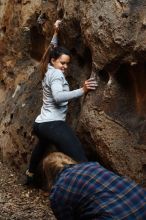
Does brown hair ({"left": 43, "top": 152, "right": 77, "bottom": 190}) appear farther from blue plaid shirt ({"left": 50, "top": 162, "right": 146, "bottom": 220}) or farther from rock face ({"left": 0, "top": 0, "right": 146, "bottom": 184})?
rock face ({"left": 0, "top": 0, "right": 146, "bottom": 184})

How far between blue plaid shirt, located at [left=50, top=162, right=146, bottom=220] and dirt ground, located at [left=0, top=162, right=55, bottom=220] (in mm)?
2619

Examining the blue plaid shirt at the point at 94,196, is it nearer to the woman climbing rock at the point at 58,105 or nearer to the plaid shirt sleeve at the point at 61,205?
the plaid shirt sleeve at the point at 61,205

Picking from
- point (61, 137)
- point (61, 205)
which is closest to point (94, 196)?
point (61, 205)

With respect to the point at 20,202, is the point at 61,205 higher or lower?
higher

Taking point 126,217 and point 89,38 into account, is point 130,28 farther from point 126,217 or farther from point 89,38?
point 126,217

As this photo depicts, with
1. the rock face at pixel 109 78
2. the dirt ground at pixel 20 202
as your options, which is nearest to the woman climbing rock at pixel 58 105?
the rock face at pixel 109 78

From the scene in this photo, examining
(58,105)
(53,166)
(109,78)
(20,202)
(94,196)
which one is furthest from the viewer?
(20,202)

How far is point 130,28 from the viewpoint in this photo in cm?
546

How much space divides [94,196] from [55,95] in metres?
2.64

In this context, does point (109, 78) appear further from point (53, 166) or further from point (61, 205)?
point (61, 205)

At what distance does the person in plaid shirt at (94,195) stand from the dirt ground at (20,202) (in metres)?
2.61

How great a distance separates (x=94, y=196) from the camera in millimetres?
3332

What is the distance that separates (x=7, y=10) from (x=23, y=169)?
3000 mm

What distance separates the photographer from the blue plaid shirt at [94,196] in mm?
3287
